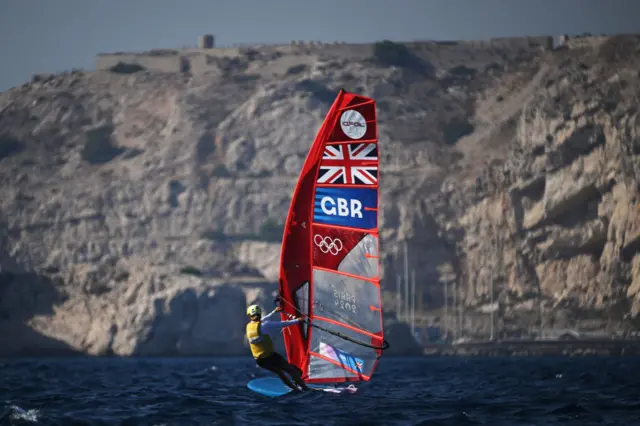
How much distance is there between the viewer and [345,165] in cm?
2053

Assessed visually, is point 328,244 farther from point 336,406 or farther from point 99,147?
point 99,147

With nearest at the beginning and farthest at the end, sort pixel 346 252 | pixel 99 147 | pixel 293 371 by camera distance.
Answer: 1. pixel 293 371
2. pixel 346 252
3. pixel 99 147

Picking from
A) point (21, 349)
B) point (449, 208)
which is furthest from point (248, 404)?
point (449, 208)

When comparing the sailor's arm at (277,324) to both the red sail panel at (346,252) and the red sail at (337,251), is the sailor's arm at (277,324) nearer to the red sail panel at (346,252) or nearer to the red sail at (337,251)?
the red sail at (337,251)

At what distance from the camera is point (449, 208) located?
9162cm

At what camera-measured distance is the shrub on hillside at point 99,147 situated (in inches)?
4296

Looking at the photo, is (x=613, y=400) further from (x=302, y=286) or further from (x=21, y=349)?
(x=21, y=349)

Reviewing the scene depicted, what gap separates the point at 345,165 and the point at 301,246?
1914 millimetres

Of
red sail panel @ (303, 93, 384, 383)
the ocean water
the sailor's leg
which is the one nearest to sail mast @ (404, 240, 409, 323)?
the ocean water

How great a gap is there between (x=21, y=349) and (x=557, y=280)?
1761 inches

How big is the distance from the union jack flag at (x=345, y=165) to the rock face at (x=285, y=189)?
58063mm

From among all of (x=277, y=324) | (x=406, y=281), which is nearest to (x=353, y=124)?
(x=277, y=324)

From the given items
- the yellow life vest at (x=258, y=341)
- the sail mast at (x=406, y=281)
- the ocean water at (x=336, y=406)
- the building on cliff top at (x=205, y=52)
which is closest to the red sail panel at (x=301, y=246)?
the yellow life vest at (x=258, y=341)

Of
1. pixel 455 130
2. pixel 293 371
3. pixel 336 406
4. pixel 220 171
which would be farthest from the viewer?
pixel 455 130
